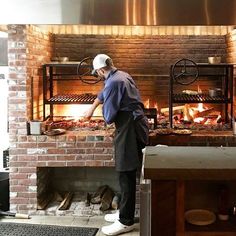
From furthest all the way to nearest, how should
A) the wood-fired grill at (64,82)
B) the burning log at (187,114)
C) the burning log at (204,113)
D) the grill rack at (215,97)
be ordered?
the burning log at (204,113), the burning log at (187,114), the wood-fired grill at (64,82), the grill rack at (215,97)

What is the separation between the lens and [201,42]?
5.43 metres

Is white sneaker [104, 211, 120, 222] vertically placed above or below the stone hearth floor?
above

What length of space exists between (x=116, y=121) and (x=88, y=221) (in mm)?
1123

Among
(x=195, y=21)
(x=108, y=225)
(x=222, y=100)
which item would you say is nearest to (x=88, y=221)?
(x=108, y=225)

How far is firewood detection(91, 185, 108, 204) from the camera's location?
15.7 ft

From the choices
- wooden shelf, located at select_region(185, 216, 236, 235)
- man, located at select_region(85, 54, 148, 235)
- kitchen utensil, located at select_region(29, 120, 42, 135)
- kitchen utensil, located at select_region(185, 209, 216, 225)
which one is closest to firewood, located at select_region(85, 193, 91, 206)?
man, located at select_region(85, 54, 148, 235)

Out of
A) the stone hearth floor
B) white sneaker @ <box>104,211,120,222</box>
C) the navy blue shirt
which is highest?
the navy blue shirt

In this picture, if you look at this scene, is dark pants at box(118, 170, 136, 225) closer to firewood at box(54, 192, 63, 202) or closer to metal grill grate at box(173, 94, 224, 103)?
firewood at box(54, 192, 63, 202)

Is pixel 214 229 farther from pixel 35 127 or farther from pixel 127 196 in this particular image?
pixel 35 127

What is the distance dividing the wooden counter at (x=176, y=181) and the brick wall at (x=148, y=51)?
11.6 feet

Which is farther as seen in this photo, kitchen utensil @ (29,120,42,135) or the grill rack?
the grill rack

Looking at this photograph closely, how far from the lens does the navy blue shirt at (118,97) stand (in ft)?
12.9

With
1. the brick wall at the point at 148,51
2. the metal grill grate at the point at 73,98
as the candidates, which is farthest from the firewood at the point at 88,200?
the brick wall at the point at 148,51

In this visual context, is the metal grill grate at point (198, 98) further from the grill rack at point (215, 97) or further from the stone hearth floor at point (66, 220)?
the stone hearth floor at point (66, 220)
